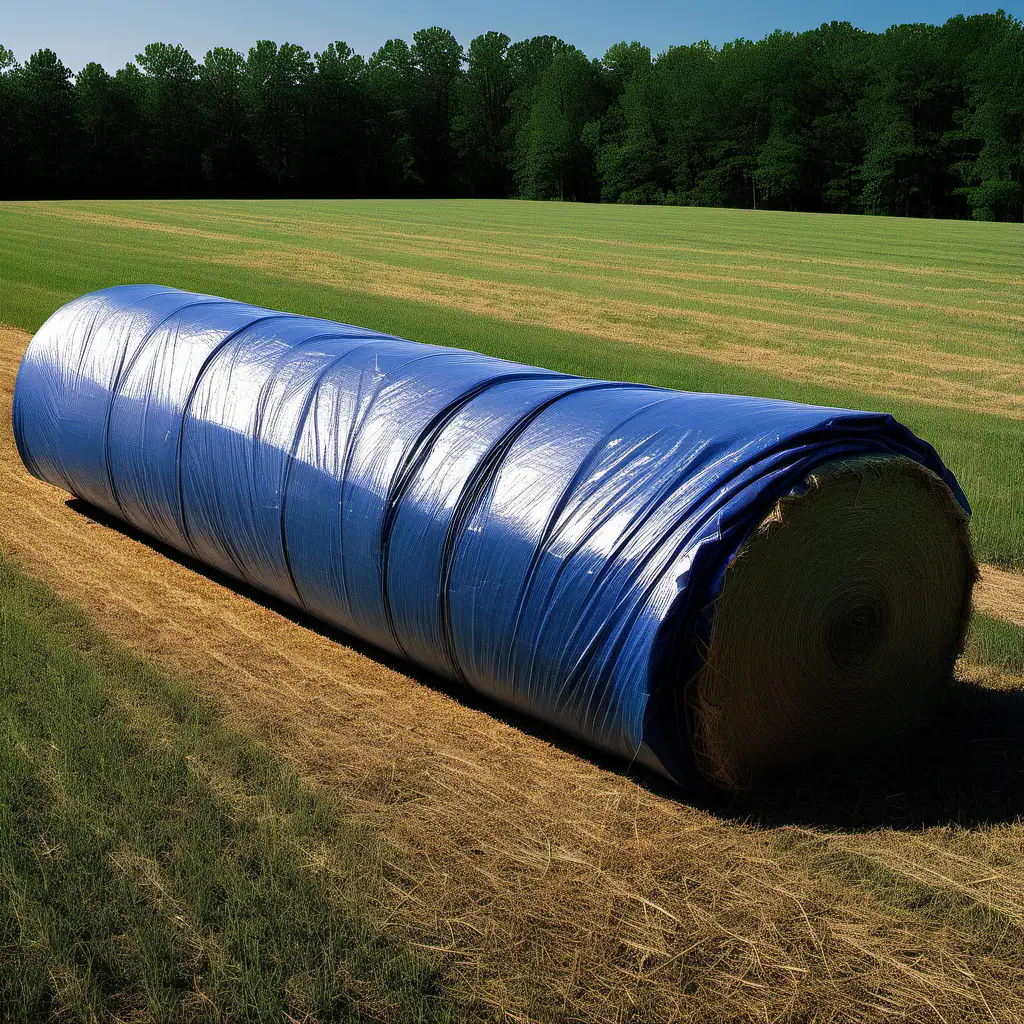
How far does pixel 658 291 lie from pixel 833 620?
20.9m

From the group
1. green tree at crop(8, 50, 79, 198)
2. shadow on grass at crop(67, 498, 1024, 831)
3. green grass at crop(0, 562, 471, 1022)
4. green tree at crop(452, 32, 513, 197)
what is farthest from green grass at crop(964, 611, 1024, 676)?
green tree at crop(452, 32, 513, 197)

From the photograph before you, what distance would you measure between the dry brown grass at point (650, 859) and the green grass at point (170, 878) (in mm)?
232

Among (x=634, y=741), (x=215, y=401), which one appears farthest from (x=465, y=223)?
(x=634, y=741)

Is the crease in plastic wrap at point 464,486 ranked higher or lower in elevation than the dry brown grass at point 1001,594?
higher

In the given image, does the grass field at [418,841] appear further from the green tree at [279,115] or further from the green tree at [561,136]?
the green tree at [561,136]

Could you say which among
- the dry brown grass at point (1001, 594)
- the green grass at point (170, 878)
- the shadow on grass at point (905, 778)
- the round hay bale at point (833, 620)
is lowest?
the shadow on grass at point (905, 778)

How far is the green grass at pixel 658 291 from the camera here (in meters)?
15.4

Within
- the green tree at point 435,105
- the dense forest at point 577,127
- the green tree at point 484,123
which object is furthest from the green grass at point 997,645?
the green tree at point 484,123

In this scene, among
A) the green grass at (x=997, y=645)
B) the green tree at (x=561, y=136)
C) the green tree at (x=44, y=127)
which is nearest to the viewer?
the green grass at (x=997, y=645)

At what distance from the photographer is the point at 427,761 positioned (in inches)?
214

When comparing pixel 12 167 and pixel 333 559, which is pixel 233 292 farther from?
pixel 12 167

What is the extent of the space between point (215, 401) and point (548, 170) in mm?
87383

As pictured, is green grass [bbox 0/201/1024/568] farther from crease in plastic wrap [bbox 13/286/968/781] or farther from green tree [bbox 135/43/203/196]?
green tree [bbox 135/43/203/196]

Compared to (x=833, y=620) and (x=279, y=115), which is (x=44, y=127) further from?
(x=833, y=620)
